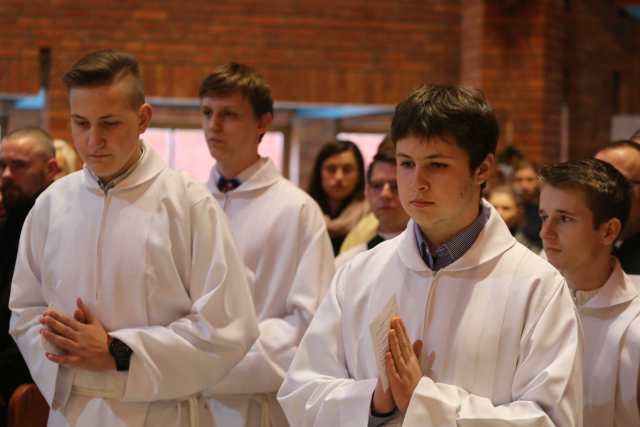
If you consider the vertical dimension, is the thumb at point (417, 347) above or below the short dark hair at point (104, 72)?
below

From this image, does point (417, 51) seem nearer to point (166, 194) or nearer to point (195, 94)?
point (195, 94)

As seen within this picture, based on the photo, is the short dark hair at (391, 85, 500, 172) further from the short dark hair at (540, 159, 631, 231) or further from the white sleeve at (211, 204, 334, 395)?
the white sleeve at (211, 204, 334, 395)

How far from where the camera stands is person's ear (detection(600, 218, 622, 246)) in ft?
10.9

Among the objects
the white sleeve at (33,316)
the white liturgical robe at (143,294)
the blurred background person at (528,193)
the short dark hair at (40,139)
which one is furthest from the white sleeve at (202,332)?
the blurred background person at (528,193)

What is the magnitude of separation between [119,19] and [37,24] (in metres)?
0.71

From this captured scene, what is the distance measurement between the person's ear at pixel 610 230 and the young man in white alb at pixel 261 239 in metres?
1.15

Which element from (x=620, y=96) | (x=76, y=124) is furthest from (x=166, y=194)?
(x=620, y=96)

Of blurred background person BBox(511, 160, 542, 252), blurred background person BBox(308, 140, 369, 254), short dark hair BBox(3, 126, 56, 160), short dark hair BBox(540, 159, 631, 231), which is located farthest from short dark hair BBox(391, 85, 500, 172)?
blurred background person BBox(511, 160, 542, 252)

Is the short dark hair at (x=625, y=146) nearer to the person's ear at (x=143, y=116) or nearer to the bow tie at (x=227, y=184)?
the bow tie at (x=227, y=184)

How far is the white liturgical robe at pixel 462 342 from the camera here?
247cm

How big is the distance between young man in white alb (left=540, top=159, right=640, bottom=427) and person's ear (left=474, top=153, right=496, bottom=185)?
27.8 inches

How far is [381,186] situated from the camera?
448 centimetres

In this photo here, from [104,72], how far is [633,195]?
6.67 feet

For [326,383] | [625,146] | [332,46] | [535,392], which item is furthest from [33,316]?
[332,46]
